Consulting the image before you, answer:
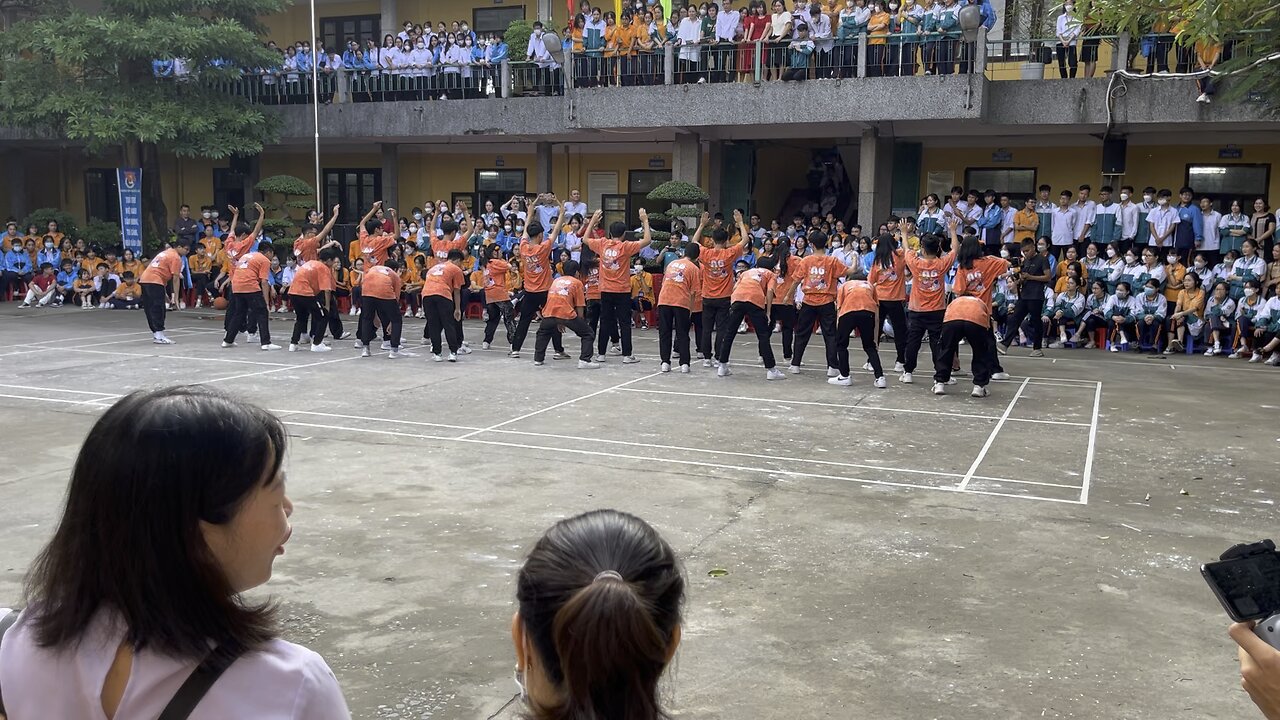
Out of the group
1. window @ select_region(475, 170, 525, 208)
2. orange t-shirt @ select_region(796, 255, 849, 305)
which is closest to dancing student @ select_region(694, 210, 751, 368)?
orange t-shirt @ select_region(796, 255, 849, 305)

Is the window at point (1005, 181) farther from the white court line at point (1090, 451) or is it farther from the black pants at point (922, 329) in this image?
the white court line at point (1090, 451)

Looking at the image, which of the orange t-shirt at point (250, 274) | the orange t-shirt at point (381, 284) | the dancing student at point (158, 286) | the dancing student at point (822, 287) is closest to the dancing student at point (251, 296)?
the orange t-shirt at point (250, 274)

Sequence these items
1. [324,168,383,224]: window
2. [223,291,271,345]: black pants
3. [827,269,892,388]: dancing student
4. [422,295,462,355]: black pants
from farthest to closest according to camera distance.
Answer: [324,168,383,224]: window
[223,291,271,345]: black pants
[422,295,462,355]: black pants
[827,269,892,388]: dancing student

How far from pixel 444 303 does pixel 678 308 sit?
2938mm

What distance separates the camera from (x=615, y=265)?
13.8m

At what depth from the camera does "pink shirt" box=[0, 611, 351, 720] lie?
59.4 inches

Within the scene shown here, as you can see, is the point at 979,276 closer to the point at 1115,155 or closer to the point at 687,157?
the point at 1115,155

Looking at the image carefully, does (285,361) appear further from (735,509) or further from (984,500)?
(984,500)

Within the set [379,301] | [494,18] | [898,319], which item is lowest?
[898,319]

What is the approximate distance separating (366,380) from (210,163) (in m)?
18.6

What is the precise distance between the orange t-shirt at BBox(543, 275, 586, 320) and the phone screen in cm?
1165

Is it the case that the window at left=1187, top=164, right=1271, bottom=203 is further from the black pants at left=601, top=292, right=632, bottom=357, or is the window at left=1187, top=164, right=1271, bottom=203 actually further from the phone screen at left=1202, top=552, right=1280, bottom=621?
the phone screen at left=1202, top=552, right=1280, bottom=621

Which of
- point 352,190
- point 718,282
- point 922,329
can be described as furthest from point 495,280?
point 352,190

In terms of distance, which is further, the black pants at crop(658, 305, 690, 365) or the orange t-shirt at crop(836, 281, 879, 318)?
the black pants at crop(658, 305, 690, 365)
